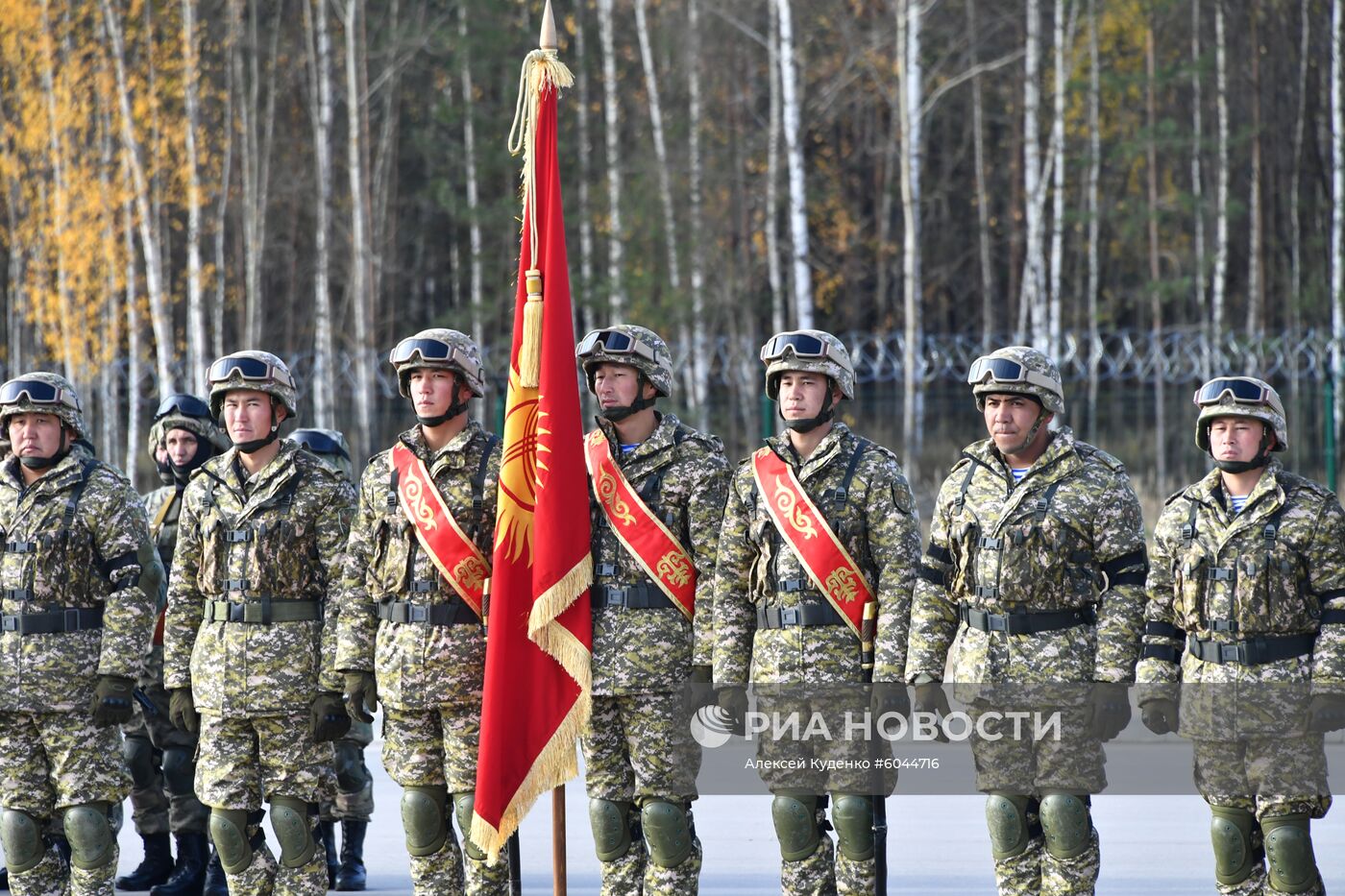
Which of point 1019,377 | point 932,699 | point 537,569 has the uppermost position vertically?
point 1019,377

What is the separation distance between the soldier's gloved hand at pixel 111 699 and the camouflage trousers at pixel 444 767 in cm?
112

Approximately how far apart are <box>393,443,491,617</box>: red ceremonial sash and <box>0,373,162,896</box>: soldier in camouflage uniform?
1.32 m

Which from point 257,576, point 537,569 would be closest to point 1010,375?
point 537,569

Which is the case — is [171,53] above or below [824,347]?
above

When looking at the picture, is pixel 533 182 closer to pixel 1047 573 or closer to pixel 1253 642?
pixel 1047 573

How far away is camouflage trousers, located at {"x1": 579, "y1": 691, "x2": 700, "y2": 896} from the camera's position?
663 cm

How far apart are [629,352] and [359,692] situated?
1.73 m

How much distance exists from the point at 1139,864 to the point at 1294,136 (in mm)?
23731

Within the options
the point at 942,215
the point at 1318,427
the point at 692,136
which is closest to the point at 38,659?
the point at 1318,427

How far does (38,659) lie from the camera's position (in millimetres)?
7184

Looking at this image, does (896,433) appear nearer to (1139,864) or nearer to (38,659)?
(1139,864)

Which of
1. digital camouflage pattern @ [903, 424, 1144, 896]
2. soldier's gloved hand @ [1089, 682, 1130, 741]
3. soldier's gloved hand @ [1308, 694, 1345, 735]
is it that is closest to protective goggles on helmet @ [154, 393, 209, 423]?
digital camouflage pattern @ [903, 424, 1144, 896]

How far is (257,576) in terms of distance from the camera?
23.1 ft

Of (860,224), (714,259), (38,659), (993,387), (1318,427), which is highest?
(860,224)
